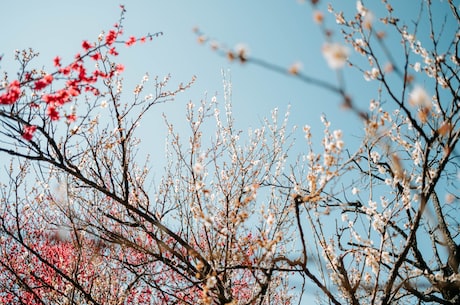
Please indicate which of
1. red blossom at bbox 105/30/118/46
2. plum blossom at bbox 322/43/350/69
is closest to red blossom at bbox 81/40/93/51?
red blossom at bbox 105/30/118/46

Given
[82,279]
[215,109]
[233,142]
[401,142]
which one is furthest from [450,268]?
[82,279]

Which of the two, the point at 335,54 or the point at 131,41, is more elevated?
the point at 131,41

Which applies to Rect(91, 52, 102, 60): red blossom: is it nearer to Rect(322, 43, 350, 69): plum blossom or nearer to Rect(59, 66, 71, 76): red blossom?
Rect(59, 66, 71, 76): red blossom

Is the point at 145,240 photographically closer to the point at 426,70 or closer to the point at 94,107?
the point at 94,107

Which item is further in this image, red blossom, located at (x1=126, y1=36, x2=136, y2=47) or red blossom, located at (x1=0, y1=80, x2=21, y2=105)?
red blossom, located at (x1=126, y1=36, x2=136, y2=47)

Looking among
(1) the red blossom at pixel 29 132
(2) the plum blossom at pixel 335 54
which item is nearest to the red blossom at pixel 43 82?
(1) the red blossom at pixel 29 132

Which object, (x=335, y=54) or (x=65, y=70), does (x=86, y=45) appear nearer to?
(x=65, y=70)

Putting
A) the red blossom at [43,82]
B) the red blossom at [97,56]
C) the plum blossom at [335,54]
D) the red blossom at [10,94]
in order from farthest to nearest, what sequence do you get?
the red blossom at [97,56] < the red blossom at [43,82] < the red blossom at [10,94] < the plum blossom at [335,54]

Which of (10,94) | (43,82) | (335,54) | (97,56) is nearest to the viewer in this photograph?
(335,54)

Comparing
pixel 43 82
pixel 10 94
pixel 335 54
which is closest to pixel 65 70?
pixel 43 82

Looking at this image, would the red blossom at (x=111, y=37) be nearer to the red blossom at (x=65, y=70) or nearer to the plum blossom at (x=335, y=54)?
the red blossom at (x=65, y=70)

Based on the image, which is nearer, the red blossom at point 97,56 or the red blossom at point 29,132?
the red blossom at point 29,132

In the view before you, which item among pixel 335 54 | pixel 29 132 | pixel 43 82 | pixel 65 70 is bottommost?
pixel 335 54

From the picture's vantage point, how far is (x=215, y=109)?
5.84 m
